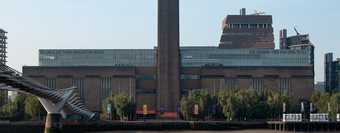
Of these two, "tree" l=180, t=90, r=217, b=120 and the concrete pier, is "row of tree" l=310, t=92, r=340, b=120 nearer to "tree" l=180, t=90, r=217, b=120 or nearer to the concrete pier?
"tree" l=180, t=90, r=217, b=120

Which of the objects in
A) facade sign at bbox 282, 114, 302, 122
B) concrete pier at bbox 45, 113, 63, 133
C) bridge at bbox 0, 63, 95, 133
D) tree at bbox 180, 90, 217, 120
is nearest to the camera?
bridge at bbox 0, 63, 95, 133

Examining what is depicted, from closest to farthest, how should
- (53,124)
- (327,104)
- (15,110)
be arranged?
(53,124), (327,104), (15,110)

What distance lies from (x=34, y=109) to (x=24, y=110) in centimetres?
1242

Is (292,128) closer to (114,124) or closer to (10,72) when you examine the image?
(114,124)

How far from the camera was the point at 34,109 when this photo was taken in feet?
556

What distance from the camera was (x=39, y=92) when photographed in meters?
101

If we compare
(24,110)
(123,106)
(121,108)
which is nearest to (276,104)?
(123,106)

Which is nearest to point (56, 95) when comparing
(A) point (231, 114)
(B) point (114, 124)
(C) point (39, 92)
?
(C) point (39, 92)

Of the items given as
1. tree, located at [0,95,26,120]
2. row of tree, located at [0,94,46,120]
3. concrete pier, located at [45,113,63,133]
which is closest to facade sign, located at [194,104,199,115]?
row of tree, located at [0,94,46,120]

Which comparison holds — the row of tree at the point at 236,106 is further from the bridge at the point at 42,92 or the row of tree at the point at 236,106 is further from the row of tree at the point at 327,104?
the bridge at the point at 42,92

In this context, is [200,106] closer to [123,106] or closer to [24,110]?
[123,106]

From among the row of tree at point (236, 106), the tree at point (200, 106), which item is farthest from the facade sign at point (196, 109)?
the tree at point (200, 106)

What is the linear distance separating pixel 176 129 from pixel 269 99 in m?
38.4

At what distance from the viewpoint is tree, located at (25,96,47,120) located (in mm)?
169250
